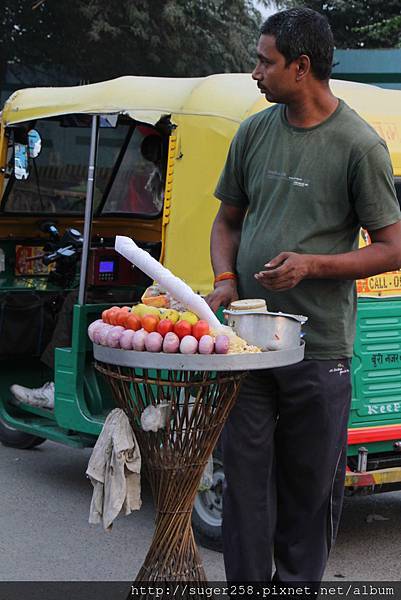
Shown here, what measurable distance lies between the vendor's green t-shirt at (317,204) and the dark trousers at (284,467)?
0.46 feet

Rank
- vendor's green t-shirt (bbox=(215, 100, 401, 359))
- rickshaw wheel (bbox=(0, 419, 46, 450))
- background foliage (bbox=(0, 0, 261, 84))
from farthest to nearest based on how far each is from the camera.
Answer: background foliage (bbox=(0, 0, 261, 84)) < rickshaw wheel (bbox=(0, 419, 46, 450)) < vendor's green t-shirt (bbox=(215, 100, 401, 359))

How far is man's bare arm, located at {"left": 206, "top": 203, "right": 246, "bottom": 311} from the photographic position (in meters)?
3.46

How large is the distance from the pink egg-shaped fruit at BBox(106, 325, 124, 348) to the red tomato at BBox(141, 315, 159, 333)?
0.24 ft

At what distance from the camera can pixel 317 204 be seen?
130 inches

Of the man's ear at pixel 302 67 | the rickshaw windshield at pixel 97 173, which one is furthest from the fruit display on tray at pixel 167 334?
the rickshaw windshield at pixel 97 173

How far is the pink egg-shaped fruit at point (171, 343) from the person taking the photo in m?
3.01

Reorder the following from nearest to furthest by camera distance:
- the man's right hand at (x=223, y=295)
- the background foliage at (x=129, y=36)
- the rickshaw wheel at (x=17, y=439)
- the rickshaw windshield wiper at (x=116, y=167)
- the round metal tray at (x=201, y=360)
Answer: the round metal tray at (x=201, y=360) → the man's right hand at (x=223, y=295) → the rickshaw windshield wiper at (x=116, y=167) → the rickshaw wheel at (x=17, y=439) → the background foliage at (x=129, y=36)

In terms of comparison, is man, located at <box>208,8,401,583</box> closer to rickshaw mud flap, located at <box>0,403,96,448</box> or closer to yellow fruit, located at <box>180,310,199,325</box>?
yellow fruit, located at <box>180,310,199,325</box>

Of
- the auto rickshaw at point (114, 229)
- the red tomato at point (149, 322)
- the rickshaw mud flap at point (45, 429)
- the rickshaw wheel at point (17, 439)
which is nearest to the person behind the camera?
the red tomato at point (149, 322)

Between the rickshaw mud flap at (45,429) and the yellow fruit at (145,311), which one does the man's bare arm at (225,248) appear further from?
the rickshaw mud flap at (45,429)

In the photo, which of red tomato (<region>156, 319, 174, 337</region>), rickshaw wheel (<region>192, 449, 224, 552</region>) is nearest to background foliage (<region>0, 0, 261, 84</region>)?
rickshaw wheel (<region>192, 449, 224, 552</region>)

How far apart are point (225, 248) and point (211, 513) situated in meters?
1.98

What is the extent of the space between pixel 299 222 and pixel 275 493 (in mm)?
905

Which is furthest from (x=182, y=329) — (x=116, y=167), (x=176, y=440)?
(x=116, y=167)
